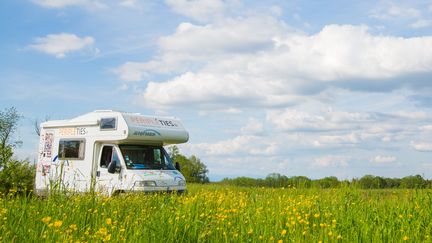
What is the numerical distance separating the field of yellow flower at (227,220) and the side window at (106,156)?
587cm

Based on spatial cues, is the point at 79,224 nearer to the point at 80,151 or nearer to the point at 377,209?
the point at 377,209

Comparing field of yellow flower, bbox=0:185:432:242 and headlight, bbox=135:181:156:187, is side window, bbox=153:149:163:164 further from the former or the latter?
field of yellow flower, bbox=0:185:432:242

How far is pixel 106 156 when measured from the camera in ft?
55.7

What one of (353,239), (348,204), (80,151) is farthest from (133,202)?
(80,151)

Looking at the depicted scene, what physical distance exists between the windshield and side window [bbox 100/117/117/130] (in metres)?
0.72

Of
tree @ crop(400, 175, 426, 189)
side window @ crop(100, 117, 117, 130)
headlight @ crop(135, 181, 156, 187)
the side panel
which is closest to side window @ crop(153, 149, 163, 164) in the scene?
headlight @ crop(135, 181, 156, 187)

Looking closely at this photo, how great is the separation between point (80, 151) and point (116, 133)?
1.98 metres

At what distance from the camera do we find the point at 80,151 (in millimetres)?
17578

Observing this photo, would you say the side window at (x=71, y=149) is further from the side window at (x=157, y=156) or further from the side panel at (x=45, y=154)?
the side window at (x=157, y=156)

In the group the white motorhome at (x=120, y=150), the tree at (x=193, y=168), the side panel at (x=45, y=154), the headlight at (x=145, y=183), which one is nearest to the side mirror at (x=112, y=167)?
the white motorhome at (x=120, y=150)

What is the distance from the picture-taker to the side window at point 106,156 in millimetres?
16845

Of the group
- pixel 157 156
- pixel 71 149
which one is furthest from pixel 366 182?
pixel 71 149

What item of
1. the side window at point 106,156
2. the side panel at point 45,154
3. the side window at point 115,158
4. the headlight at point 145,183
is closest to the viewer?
the headlight at point 145,183

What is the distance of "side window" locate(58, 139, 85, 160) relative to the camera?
17562 mm
